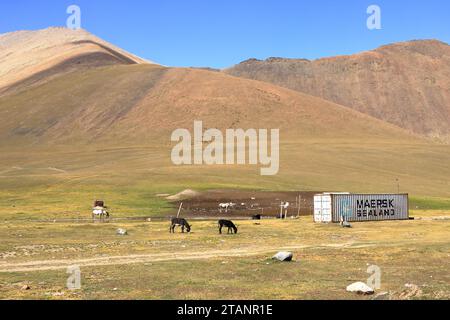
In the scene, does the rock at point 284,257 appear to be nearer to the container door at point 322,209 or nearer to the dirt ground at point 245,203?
the container door at point 322,209

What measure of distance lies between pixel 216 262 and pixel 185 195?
57.7 meters

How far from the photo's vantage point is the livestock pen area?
19.6 meters

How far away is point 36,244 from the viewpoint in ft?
116

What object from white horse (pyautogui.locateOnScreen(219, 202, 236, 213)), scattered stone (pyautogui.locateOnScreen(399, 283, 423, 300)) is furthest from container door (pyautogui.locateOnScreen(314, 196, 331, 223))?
scattered stone (pyautogui.locateOnScreen(399, 283, 423, 300))

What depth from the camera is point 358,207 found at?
198ft

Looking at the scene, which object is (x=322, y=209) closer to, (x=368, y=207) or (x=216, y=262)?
(x=368, y=207)

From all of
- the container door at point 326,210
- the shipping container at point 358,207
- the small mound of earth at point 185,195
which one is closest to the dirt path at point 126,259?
the container door at point 326,210

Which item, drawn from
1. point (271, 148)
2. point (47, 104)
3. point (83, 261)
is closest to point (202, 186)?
point (271, 148)

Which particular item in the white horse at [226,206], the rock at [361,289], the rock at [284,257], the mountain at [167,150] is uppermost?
the mountain at [167,150]

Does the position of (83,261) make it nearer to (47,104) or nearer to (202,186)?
(202,186)

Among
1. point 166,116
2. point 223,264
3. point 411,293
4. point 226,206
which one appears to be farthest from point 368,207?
point 166,116

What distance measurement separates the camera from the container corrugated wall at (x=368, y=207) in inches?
2309

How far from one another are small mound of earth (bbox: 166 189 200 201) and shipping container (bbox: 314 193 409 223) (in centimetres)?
2743

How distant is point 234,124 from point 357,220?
11161 centimetres
